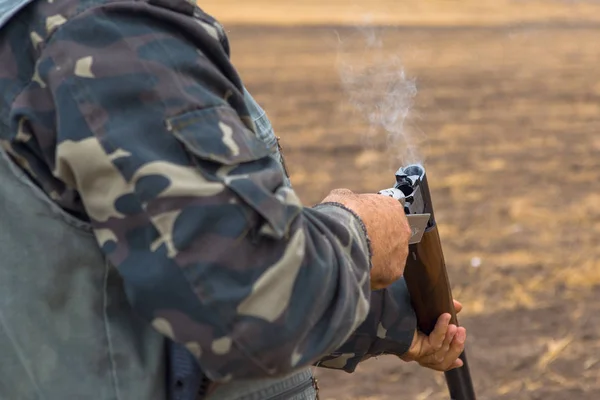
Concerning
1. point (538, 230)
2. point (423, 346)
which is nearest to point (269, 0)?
point (538, 230)

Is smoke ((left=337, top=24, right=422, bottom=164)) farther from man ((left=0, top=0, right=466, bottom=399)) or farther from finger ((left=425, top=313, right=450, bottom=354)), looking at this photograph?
man ((left=0, top=0, right=466, bottom=399))

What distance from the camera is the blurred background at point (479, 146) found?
12.3ft

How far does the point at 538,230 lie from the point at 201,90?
4.19 m

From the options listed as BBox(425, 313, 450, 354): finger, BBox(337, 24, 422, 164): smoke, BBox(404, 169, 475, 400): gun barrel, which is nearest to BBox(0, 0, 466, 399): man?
BBox(404, 169, 475, 400): gun barrel

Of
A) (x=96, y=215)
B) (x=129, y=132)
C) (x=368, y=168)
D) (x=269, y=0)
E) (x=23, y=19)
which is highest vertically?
(x=23, y=19)

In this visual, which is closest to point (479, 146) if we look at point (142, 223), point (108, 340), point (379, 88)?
point (379, 88)

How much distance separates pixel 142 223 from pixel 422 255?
85 cm

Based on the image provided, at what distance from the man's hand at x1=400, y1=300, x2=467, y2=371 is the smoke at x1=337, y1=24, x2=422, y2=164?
702 mm

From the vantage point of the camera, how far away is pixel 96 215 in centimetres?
111

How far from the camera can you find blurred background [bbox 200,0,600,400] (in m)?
3.73

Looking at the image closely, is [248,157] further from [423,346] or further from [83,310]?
[423,346]

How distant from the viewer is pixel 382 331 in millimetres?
1846

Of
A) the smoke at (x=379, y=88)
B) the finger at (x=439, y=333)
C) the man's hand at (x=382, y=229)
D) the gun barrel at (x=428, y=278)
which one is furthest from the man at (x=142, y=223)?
the smoke at (x=379, y=88)

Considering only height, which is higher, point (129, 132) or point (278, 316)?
point (129, 132)
